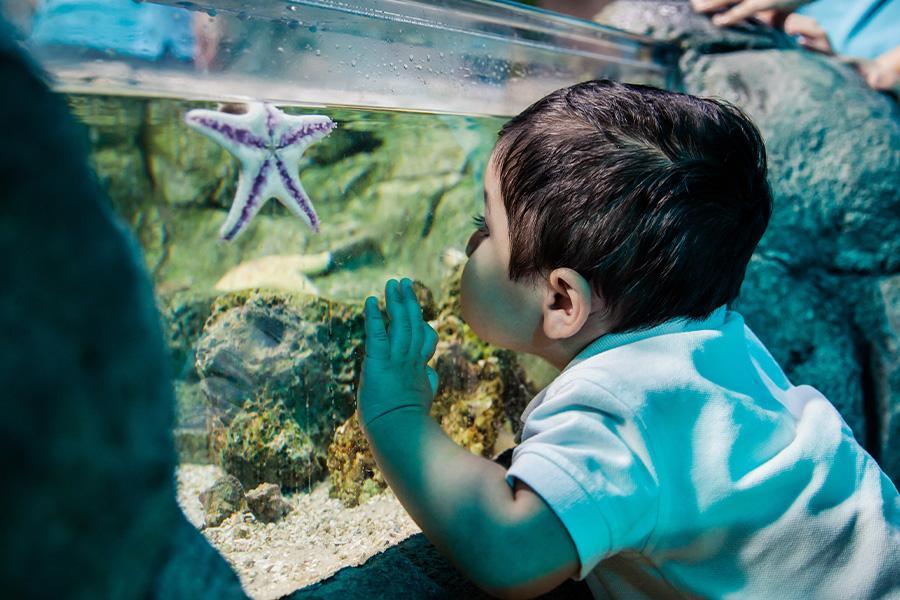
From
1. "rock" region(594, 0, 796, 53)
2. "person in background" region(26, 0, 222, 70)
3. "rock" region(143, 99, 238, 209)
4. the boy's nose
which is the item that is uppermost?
"rock" region(594, 0, 796, 53)

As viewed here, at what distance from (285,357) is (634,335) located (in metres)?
1.01

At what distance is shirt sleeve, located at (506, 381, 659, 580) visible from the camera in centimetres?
121

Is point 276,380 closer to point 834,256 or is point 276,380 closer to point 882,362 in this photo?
point 834,256

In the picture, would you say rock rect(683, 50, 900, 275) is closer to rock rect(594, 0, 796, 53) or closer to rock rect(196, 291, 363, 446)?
rock rect(594, 0, 796, 53)

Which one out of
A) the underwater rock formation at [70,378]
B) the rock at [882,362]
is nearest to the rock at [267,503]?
the underwater rock formation at [70,378]

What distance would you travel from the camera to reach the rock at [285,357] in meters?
1.90

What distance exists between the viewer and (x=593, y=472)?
1228 millimetres

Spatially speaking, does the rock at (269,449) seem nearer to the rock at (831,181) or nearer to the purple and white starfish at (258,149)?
the purple and white starfish at (258,149)

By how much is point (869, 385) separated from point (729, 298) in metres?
1.83

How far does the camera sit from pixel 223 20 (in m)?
1.81

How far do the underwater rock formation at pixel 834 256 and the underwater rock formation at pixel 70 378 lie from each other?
2656 mm

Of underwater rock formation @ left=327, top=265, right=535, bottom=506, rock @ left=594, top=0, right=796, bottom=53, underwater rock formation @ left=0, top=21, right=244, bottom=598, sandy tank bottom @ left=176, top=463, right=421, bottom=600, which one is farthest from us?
rock @ left=594, top=0, right=796, bottom=53

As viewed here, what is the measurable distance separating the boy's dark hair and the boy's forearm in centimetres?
50

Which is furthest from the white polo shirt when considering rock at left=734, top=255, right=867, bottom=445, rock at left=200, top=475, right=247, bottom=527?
rock at left=734, top=255, right=867, bottom=445
